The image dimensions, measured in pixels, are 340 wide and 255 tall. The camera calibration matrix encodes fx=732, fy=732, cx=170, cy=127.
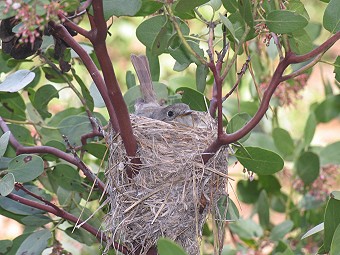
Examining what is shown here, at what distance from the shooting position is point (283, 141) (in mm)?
3191

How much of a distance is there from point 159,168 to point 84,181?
376 millimetres

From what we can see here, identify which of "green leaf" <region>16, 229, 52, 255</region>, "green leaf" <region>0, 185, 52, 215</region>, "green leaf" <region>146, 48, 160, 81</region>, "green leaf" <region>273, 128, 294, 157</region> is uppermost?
"green leaf" <region>146, 48, 160, 81</region>

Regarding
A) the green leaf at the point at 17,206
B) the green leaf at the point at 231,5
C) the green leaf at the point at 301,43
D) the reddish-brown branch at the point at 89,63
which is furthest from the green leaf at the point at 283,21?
the green leaf at the point at 17,206

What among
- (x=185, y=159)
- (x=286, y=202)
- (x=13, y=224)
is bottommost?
(x=13, y=224)

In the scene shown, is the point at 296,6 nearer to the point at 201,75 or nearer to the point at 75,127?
the point at 201,75

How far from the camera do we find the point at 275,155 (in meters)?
2.19

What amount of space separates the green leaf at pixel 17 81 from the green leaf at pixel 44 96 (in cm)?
34

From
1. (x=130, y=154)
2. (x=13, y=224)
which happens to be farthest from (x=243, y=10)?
(x=13, y=224)

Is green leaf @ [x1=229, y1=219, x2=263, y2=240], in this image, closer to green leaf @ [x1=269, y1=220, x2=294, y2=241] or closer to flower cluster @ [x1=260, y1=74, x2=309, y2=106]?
green leaf @ [x1=269, y1=220, x2=294, y2=241]

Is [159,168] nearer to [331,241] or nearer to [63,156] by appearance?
[63,156]

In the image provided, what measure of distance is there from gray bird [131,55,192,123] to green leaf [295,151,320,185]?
1.71 feet

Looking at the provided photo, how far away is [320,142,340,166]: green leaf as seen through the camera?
3188 millimetres

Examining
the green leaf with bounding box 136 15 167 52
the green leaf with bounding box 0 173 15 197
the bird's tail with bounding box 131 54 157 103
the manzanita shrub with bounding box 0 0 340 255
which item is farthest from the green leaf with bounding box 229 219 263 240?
the green leaf with bounding box 0 173 15 197

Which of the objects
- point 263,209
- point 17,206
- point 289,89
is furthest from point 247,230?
point 17,206
